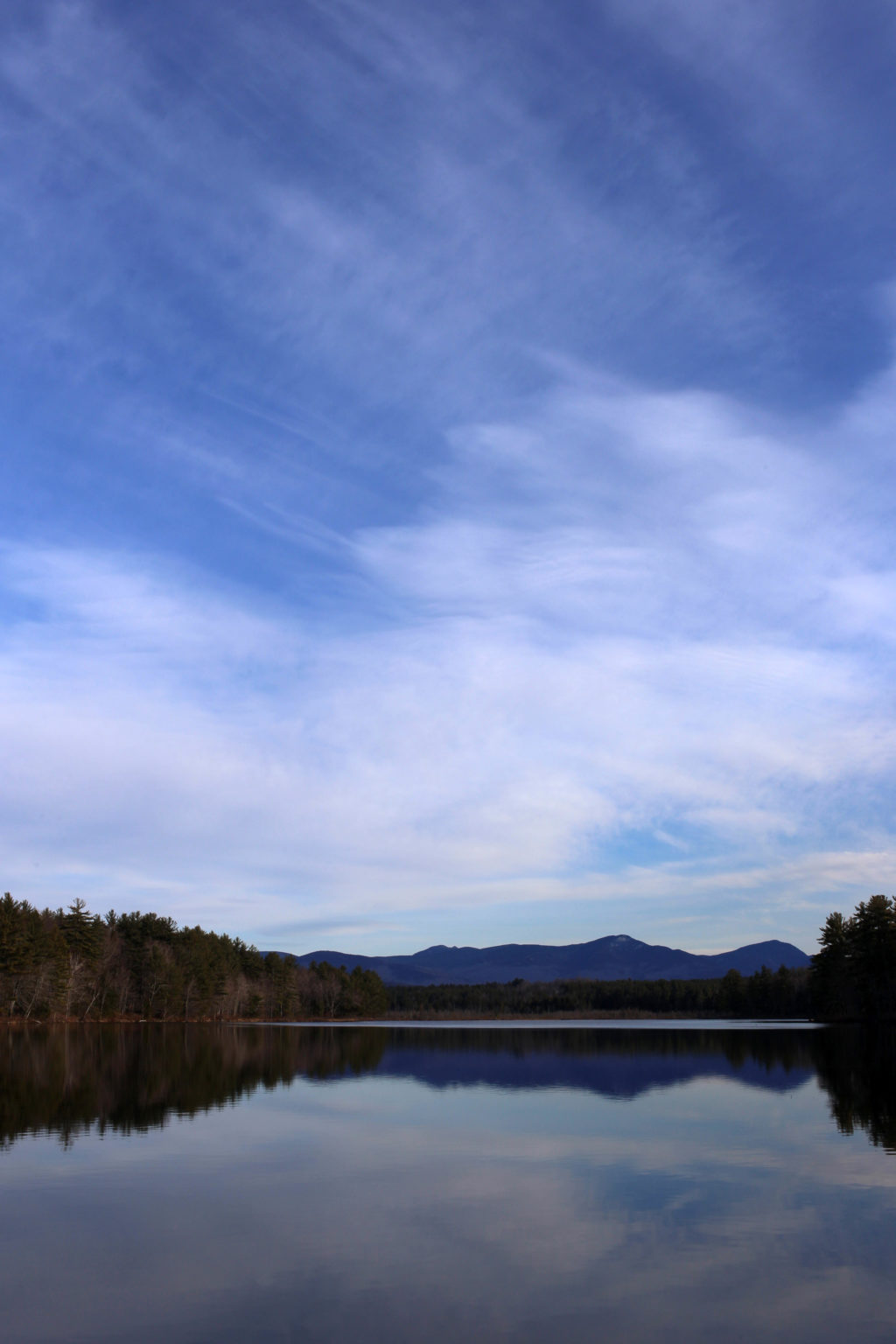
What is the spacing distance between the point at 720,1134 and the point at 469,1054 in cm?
3668

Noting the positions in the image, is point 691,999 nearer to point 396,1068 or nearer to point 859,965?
point 859,965

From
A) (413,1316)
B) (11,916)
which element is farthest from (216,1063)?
(11,916)

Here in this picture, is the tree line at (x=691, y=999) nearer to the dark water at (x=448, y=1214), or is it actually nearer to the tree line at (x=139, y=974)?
the tree line at (x=139, y=974)

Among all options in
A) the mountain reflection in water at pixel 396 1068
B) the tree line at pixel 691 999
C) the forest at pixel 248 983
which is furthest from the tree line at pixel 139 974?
the tree line at pixel 691 999

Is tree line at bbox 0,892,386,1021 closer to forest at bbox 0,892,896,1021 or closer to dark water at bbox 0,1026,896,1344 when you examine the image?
forest at bbox 0,892,896,1021

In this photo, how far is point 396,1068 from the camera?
47.7 meters

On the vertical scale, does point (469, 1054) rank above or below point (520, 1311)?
below

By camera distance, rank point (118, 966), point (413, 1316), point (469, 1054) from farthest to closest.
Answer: point (118, 966) < point (469, 1054) < point (413, 1316)

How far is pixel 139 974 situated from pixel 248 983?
28548mm

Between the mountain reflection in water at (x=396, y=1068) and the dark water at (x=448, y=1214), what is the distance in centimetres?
40

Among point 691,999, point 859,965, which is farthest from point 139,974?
point 691,999

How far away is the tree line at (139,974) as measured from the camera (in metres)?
91.6

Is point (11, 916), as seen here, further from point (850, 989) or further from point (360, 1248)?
point (360, 1248)

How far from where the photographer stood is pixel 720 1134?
24.7m
